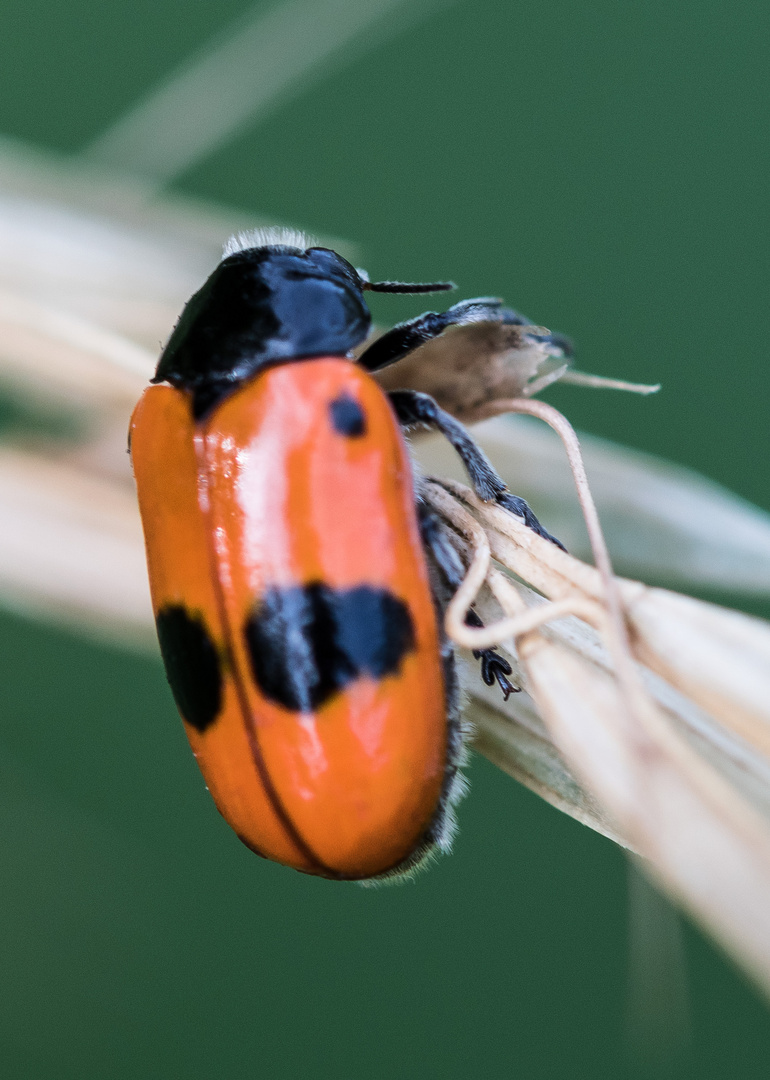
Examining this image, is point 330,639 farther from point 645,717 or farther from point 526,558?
point 645,717

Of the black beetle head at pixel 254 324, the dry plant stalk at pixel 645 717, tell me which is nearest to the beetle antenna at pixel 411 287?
the black beetle head at pixel 254 324

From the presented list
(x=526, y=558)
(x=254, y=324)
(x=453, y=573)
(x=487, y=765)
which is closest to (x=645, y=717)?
(x=526, y=558)

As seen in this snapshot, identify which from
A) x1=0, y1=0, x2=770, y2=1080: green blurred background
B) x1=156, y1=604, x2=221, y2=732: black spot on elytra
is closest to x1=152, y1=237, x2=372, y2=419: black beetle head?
x1=156, y1=604, x2=221, y2=732: black spot on elytra

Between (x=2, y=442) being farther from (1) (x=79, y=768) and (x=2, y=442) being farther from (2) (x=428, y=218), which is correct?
(2) (x=428, y=218)

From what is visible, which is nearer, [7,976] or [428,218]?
[7,976]

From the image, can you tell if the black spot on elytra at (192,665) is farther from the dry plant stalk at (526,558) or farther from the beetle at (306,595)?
the dry plant stalk at (526,558)

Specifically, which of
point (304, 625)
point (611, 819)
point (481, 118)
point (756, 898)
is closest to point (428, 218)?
point (481, 118)
